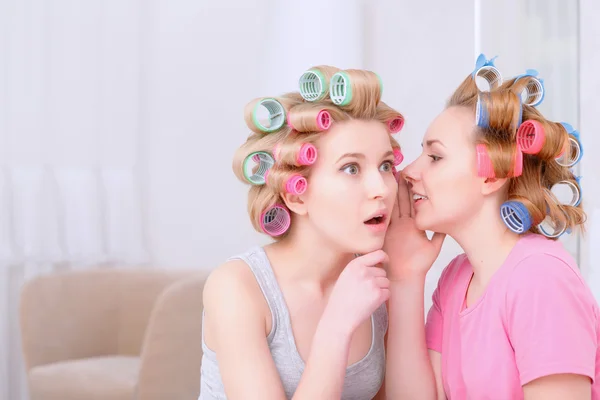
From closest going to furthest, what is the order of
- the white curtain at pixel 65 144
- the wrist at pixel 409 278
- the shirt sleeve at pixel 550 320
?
the shirt sleeve at pixel 550 320
the wrist at pixel 409 278
the white curtain at pixel 65 144

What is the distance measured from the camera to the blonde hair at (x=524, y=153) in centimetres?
134

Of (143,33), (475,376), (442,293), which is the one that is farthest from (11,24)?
(475,376)

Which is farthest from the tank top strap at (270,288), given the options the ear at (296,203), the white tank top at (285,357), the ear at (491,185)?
the ear at (491,185)

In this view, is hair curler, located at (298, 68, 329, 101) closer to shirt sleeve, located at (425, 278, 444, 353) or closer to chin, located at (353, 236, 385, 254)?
chin, located at (353, 236, 385, 254)

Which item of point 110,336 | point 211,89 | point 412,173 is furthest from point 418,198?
point 110,336

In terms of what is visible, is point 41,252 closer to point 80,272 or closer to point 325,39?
point 80,272

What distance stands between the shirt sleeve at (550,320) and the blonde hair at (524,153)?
127 mm

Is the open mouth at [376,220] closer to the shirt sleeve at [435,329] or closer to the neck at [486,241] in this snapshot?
the neck at [486,241]

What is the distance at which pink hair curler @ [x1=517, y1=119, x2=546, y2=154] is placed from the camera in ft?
4.25

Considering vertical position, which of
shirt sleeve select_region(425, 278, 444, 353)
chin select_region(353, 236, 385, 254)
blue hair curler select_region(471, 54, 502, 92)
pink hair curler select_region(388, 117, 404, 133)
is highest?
blue hair curler select_region(471, 54, 502, 92)

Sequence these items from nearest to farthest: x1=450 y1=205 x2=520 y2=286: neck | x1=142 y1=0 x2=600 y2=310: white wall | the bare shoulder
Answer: the bare shoulder, x1=450 y1=205 x2=520 y2=286: neck, x1=142 y1=0 x2=600 y2=310: white wall

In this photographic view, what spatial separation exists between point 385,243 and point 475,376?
35 centimetres

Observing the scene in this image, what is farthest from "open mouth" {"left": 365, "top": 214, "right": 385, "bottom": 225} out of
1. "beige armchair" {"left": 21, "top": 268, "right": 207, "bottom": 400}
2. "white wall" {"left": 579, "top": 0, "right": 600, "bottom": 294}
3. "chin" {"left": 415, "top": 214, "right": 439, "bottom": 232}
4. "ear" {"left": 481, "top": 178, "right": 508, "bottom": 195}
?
"white wall" {"left": 579, "top": 0, "right": 600, "bottom": 294}

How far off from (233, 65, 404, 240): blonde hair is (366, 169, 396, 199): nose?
0.12 m
